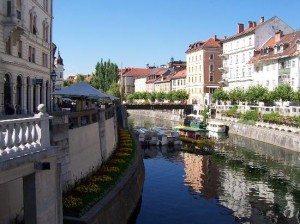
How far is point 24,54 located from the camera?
3806cm

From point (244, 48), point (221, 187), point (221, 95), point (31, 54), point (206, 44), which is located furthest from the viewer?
point (206, 44)

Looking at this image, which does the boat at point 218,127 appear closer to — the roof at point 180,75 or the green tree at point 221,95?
the green tree at point 221,95

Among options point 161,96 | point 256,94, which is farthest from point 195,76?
point 256,94

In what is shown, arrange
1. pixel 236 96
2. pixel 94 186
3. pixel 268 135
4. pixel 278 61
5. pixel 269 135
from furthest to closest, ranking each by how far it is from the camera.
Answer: pixel 236 96 < pixel 278 61 < pixel 268 135 < pixel 269 135 < pixel 94 186

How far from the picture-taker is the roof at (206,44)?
378ft

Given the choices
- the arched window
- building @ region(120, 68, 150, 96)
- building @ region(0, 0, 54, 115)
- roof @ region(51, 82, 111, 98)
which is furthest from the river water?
building @ region(120, 68, 150, 96)

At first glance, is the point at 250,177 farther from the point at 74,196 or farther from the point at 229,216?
the point at 74,196

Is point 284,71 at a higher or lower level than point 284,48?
lower

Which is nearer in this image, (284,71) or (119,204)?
(119,204)

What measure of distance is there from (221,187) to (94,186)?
15408 millimetres

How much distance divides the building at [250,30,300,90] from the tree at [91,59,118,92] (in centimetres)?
6233

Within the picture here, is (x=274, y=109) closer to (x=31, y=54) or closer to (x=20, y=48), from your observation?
(x=31, y=54)

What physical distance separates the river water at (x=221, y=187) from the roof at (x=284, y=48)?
27.3 m

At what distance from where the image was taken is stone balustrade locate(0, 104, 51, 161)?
9688 millimetres
